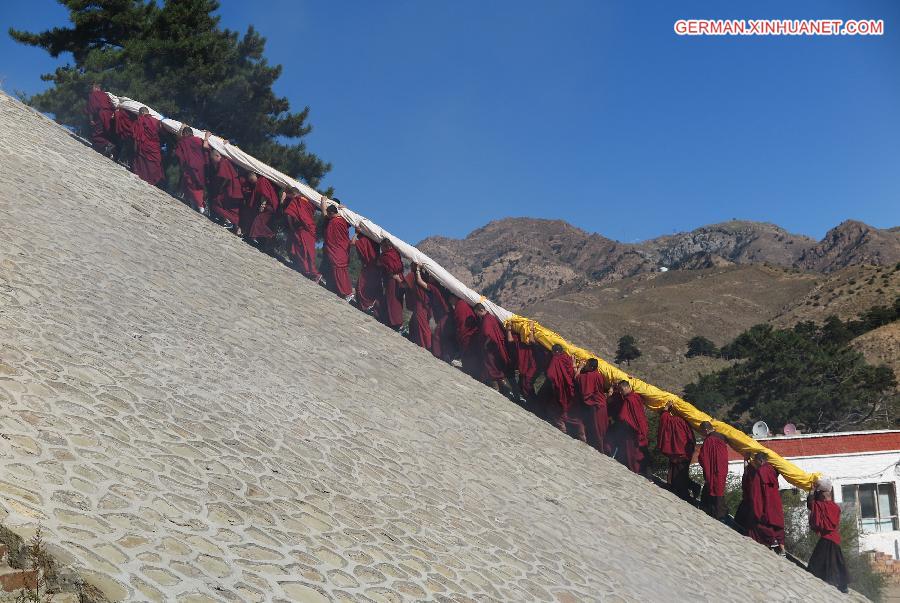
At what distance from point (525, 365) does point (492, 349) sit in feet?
1.62

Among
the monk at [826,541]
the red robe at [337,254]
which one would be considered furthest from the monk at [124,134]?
the monk at [826,541]

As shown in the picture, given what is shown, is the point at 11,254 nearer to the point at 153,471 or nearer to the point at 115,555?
the point at 153,471

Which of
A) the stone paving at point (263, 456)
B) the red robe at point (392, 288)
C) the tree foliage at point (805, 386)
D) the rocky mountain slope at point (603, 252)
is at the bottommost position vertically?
the stone paving at point (263, 456)

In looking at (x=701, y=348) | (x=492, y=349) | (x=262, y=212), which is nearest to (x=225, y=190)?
(x=262, y=212)

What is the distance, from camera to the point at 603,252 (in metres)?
132

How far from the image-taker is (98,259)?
28.9 feet

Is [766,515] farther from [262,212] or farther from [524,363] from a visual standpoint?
[262,212]

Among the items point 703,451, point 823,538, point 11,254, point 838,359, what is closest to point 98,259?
point 11,254

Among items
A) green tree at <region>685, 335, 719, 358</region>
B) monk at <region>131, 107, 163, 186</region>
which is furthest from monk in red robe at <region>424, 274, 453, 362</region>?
green tree at <region>685, 335, 719, 358</region>

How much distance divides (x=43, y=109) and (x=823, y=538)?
2046 centimetres

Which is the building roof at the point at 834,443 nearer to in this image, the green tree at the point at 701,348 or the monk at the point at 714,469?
the monk at the point at 714,469

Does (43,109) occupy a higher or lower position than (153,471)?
higher

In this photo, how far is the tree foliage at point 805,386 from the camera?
35438 mm

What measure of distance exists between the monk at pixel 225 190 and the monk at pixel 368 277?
2.28 meters
